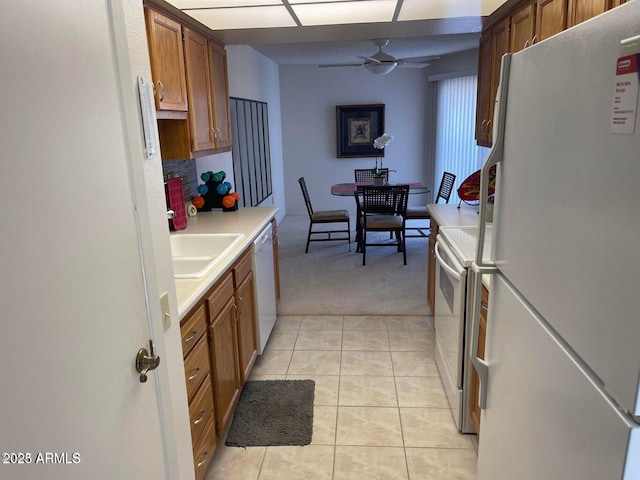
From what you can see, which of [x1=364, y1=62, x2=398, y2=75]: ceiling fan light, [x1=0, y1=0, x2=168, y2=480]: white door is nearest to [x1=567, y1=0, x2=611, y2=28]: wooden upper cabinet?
[x1=0, y1=0, x2=168, y2=480]: white door

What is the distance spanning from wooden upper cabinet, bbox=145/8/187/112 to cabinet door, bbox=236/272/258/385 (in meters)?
1.03

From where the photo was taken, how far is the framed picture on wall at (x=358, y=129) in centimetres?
750

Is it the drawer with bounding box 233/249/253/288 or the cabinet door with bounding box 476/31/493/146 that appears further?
the cabinet door with bounding box 476/31/493/146

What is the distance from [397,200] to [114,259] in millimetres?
4459

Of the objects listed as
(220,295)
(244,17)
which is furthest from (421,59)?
(220,295)

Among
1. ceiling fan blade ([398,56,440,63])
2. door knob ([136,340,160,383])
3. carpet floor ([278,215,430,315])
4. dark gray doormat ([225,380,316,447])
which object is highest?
ceiling fan blade ([398,56,440,63])

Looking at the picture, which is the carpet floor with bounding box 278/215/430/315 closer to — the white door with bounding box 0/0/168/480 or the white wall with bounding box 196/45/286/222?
the white wall with bounding box 196/45/286/222

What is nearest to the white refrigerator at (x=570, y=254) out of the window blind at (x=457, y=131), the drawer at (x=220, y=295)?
the drawer at (x=220, y=295)

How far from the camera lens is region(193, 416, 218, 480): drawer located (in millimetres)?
1854

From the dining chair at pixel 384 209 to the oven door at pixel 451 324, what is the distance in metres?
2.16

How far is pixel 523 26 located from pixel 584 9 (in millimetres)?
695

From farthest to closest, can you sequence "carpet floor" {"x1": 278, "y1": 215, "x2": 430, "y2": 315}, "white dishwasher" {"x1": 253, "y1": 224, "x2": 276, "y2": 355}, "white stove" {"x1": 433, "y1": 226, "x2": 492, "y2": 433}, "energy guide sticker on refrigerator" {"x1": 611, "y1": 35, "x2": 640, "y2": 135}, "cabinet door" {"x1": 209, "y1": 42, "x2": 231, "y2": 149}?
1. "carpet floor" {"x1": 278, "y1": 215, "x2": 430, "y2": 315}
2. "cabinet door" {"x1": 209, "y1": 42, "x2": 231, "y2": 149}
3. "white dishwasher" {"x1": 253, "y1": 224, "x2": 276, "y2": 355}
4. "white stove" {"x1": 433, "y1": 226, "x2": 492, "y2": 433}
5. "energy guide sticker on refrigerator" {"x1": 611, "y1": 35, "x2": 640, "y2": 135}

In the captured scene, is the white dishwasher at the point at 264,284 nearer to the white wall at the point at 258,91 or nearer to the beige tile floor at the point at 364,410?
the beige tile floor at the point at 364,410

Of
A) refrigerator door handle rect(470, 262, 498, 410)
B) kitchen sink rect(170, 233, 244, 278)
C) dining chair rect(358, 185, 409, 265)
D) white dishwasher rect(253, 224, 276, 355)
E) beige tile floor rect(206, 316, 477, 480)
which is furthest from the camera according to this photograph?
dining chair rect(358, 185, 409, 265)
